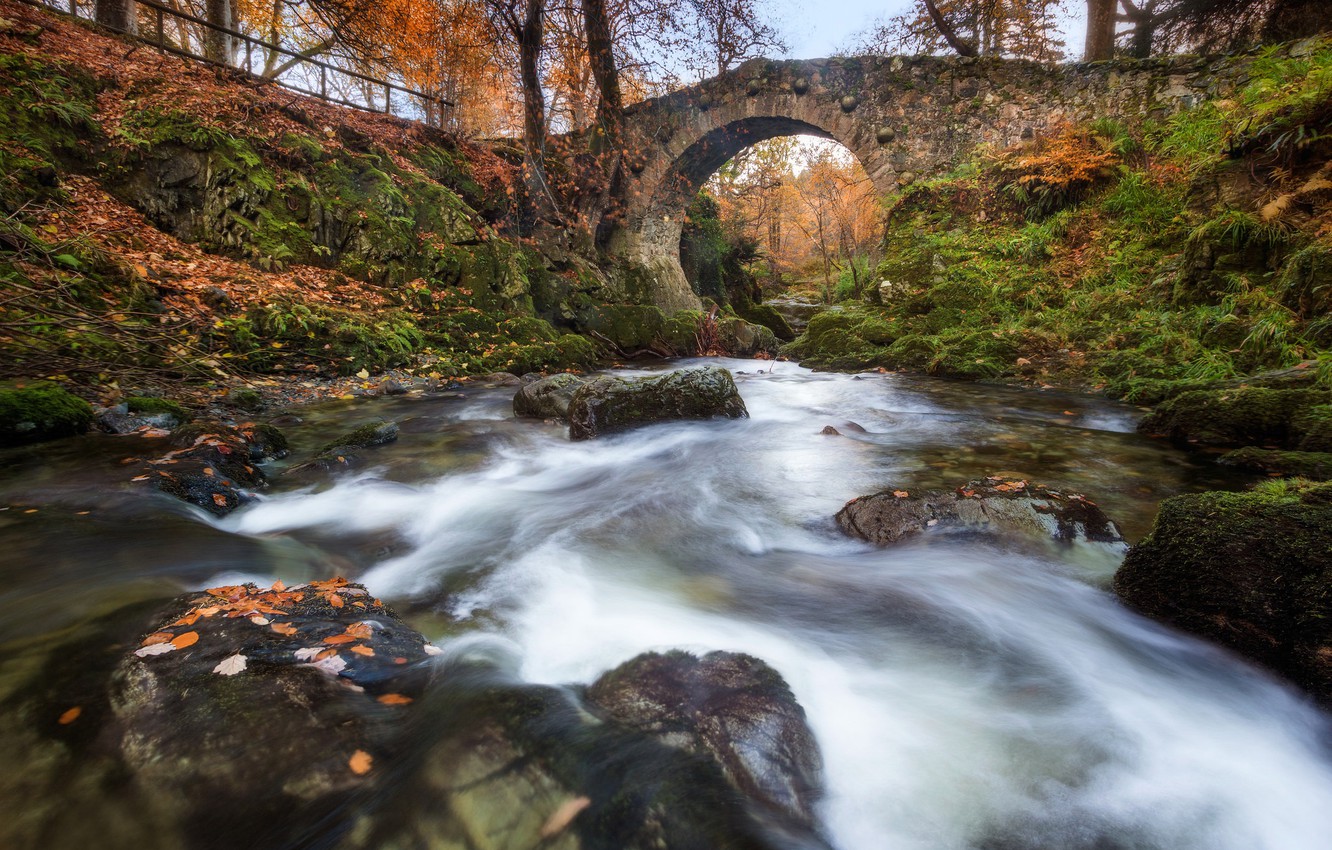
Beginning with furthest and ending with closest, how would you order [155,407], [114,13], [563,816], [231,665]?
1. [114,13]
2. [155,407]
3. [231,665]
4. [563,816]

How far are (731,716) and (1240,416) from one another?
4.92 metres

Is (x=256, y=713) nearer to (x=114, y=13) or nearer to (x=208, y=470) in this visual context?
(x=208, y=470)

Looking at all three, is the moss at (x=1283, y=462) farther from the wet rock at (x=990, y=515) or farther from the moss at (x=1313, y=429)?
the wet rock at (x=990, y=515)

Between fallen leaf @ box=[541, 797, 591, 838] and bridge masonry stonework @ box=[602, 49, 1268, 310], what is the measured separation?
43.6ft

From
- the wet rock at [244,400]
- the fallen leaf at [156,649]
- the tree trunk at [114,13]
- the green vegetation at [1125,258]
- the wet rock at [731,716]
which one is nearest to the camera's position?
the wet rock at [731,716]

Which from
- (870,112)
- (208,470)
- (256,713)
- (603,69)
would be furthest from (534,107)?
(256,713)

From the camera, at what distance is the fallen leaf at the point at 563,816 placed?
1.15 meters

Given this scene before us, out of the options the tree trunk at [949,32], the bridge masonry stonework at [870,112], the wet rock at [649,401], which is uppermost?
the tree trunk at [949,32]

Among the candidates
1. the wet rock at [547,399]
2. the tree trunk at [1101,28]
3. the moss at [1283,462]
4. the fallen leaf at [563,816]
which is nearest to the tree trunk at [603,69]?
the wet rock at [547,399]

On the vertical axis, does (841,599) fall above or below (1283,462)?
below

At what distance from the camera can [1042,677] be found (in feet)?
6.89

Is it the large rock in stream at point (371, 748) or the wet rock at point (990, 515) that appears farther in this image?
the wet rock at point (990, 515)

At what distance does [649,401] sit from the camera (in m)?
5.62

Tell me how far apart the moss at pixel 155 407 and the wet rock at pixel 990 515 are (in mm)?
5117
